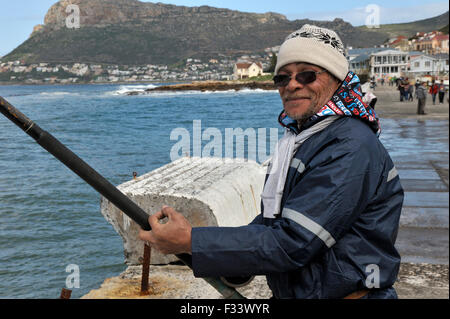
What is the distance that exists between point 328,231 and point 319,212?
0.07 m

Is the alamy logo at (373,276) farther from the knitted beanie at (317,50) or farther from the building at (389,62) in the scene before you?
the building at (389,62)

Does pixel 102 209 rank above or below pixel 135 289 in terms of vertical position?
above

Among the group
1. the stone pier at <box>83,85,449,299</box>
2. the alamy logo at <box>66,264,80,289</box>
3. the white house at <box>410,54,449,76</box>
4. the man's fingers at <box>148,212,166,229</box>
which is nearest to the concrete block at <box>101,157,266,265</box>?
the stone pier at <box>83,85,449,299</box>

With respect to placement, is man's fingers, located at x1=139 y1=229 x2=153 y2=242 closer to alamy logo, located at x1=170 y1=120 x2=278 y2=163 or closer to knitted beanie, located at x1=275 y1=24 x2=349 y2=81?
knitted beanie, located at x1=275 y1=24 x2=349 y2=81

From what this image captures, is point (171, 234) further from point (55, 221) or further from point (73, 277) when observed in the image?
point (55, 221)

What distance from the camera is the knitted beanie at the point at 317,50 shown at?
190 cm

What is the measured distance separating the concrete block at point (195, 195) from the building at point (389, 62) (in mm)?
137313

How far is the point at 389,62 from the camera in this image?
139m

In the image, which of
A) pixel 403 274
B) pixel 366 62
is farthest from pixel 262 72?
pixel 403 274

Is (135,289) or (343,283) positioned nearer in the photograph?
(343,283)
